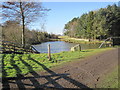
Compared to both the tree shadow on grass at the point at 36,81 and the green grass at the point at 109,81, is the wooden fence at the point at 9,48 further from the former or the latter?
the green grass at the point at 109,81

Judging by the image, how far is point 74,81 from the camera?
3729 mm

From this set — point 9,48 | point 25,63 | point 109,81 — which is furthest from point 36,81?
point 9,48

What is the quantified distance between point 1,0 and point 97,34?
26.4 meters

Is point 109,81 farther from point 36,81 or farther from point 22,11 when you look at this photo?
point 22,11

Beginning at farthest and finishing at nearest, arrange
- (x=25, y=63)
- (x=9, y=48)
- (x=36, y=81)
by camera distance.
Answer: (x=9, y=48)
(x=25, y=63)
(x=36, y=81)

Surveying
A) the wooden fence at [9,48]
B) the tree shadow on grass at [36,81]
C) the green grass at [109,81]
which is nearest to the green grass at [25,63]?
the tree shadow on grass at [36,81]

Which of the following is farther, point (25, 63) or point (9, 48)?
point (9, 48)

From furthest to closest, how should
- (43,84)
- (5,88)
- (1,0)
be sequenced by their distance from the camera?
(1,0) → (43,84) → (5,88)

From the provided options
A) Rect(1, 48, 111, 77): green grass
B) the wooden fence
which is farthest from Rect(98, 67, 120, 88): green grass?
the wooden fence

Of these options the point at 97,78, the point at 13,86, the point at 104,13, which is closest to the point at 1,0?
the point at 13,86

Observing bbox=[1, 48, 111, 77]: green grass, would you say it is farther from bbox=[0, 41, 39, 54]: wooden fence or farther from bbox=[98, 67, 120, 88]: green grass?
bbox=[98, 67, 120, 88]: green grass

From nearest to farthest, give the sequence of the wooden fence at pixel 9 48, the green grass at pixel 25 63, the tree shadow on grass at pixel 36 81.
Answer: the tree shadow on grass at pixel 36 81, the green grass at pixel 25 63, the wooden fence at pixel 9 48

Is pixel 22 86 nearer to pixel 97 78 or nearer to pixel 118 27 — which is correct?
pixel 97 78

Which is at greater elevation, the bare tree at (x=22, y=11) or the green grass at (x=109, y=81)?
the bare tree at (x=22, y=11)
